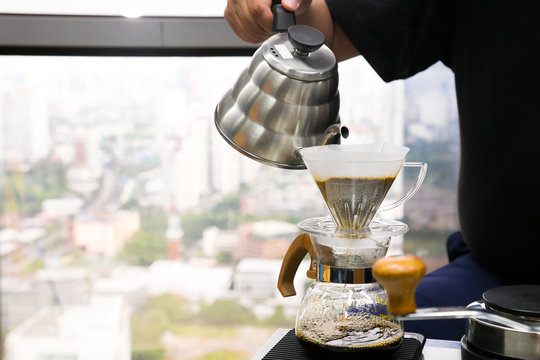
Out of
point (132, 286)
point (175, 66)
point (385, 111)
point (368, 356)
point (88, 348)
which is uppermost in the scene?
point (175, 66)

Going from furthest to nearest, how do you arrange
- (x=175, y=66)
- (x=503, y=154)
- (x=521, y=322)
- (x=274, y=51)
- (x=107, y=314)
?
(x=107, y=314)
(x=175, y=66)
(x=503, y=154)
(x=274, y=51)
(x=521, y=322)

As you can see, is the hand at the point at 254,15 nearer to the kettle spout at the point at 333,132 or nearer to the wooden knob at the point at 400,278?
the kettle spout at the point at 333,132

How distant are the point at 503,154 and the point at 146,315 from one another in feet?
3.58

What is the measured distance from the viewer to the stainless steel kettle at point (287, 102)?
0.79 meters

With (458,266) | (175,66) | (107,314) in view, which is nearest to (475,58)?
(458,266)

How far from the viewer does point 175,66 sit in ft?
5.23

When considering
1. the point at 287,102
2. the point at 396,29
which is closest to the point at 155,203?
the point at 396,29

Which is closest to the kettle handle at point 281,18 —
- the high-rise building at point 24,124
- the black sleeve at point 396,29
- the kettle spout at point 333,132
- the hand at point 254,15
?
the hand at point 254,15

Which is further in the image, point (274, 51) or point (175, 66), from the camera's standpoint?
point (175, 66)

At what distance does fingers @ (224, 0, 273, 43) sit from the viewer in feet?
2.92

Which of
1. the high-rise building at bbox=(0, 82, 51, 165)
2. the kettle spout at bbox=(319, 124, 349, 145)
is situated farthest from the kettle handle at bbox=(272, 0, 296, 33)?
the high-rise building at bbox=(0, 82, 51, 165)

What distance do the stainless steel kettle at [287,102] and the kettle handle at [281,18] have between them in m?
0.03

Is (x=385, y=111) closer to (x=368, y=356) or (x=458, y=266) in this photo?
(x=458, y=266)

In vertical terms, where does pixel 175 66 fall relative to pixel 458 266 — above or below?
above
